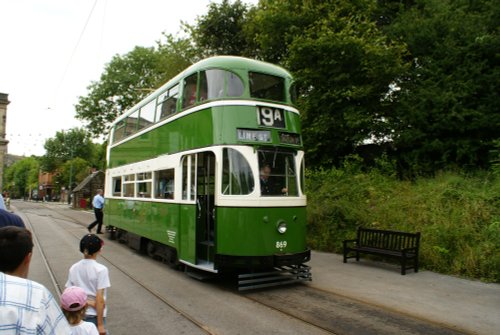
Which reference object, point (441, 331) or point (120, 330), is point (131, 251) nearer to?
point (120, 330)

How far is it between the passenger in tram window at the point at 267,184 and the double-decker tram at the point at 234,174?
19mm

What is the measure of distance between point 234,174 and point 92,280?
399cm

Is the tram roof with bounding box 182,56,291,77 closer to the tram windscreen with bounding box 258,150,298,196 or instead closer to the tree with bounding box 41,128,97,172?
the tram windscreen with bounding box 258,150,298,196

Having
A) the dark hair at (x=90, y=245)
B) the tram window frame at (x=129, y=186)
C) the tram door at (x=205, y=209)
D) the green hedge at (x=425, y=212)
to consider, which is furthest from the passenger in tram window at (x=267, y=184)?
the tram window frame at (x=129, y=186)

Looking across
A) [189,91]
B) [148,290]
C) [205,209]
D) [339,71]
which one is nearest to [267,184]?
[205,209]

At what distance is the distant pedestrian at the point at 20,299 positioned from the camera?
179 cm

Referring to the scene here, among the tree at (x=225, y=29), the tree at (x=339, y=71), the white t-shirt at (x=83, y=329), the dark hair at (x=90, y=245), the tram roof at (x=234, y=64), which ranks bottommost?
the white t-shirt at (x=83, y=329)

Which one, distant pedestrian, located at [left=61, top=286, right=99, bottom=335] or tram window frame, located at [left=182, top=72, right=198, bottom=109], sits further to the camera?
tram window frame, located at [left=182, top=72, right=198, bottom=109]

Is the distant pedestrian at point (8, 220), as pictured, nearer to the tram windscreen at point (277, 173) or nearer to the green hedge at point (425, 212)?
the tram windscreen at point (277, 173)

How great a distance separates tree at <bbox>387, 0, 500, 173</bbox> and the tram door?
8544mm

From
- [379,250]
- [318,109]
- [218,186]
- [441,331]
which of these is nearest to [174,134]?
[218,186]

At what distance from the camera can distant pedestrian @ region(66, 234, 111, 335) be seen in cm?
379

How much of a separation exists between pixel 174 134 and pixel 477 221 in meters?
7.35

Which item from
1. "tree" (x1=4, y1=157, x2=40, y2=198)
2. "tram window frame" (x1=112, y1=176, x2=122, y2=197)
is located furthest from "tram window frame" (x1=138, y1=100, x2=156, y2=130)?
"tree" (x1=4, y1=157, x2=40, y2=198)
